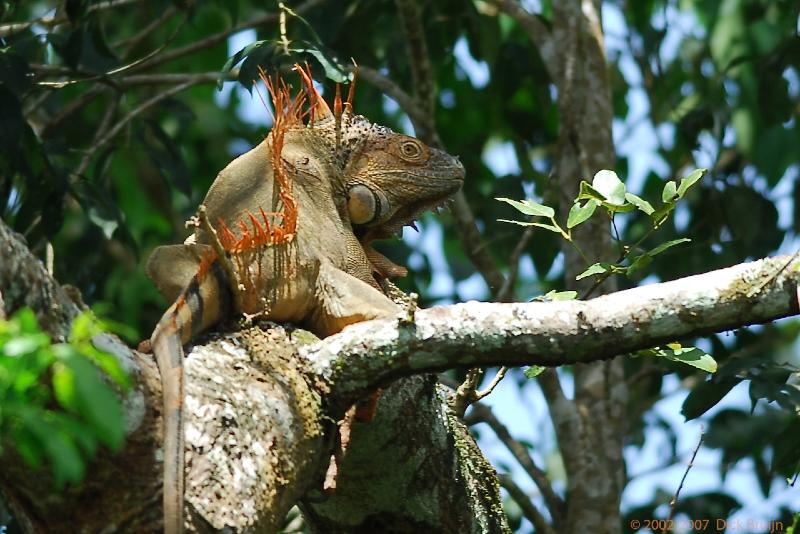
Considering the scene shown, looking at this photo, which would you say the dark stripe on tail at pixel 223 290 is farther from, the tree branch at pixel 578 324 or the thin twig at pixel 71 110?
the thin twig at pixel 71 110

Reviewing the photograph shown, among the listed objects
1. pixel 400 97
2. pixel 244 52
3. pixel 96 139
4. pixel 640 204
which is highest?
pixel 400 97

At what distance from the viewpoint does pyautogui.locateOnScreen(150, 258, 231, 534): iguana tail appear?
353 cm

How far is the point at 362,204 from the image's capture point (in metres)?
5.21

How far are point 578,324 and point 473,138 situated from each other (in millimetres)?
4870

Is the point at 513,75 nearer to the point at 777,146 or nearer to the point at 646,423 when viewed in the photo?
the point at 777,146

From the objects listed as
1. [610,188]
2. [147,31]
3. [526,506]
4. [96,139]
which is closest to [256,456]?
[610,188]

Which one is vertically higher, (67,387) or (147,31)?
(147,31)

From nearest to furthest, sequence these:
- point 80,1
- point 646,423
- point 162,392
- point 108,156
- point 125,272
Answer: point 162,392
point 80,1
point 108,156
point 646,423
point 125,272

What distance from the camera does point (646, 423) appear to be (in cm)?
929

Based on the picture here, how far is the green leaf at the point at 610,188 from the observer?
4445 millimetres

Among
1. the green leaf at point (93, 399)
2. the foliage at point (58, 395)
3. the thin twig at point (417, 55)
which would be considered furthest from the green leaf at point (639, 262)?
the thin twig at point (417, 55)

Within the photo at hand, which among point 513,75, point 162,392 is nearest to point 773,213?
point 513,75

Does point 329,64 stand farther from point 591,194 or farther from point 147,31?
point 147,31

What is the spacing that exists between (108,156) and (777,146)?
3.94 meters
